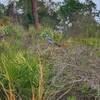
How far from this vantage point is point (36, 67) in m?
5.79

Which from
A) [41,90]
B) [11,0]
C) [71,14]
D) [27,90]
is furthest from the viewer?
[71,14]

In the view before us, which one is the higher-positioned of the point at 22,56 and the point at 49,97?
the point at 22,56

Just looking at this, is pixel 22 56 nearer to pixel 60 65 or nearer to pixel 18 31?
pixel 60 65

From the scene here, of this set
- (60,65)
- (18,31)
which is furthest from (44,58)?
(18,31)

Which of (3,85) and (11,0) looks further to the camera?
(11,0)

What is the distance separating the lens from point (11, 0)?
90.9ft

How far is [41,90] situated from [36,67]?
0.52m

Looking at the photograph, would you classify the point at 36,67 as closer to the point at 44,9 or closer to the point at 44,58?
the point at 44,58

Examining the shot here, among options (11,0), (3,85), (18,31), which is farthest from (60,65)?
(11,0)

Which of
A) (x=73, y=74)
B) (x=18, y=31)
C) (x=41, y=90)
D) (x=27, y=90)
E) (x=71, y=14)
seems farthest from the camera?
(x=71, y=14)

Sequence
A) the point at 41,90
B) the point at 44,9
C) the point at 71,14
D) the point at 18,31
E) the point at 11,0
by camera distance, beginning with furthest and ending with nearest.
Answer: the point at 44,9, the point at 71,14, the point at 11,0, the point at 18,31, the point at 41,90

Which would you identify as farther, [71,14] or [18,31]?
[71,14]

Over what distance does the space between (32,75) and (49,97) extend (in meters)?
0.41

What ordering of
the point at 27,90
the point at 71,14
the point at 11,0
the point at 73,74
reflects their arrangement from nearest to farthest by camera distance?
the point at 27,90 < the point at 73,74 < the point at 11,0 < the point at 71,14
